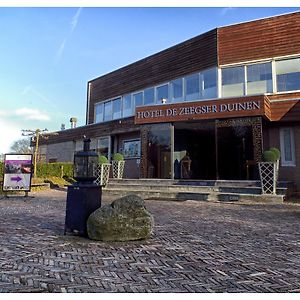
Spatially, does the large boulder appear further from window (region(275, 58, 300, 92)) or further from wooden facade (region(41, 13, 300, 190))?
window (region(275, 58, 300, 92))

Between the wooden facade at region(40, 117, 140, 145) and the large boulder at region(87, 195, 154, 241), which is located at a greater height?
the wooden facade at region(40, 117, 140, 145)

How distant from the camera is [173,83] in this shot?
17.7 metres

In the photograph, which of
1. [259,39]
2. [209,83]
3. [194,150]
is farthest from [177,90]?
[259,39]

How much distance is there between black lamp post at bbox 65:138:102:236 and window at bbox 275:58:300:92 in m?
12.0

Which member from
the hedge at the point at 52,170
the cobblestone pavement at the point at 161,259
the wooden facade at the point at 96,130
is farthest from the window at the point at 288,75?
the hedge at the point at 52,170

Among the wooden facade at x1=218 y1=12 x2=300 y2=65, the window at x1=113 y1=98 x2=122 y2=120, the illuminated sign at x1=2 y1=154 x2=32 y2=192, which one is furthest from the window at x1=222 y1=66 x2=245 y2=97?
the illuminated sign at x1=2 y1=154 x2=32 y2=192

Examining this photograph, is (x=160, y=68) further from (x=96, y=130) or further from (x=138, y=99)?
(x=96, y=130)

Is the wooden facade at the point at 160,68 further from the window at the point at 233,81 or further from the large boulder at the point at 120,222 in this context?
the large boulder at the point at 120,222

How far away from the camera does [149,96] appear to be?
62.6 feet

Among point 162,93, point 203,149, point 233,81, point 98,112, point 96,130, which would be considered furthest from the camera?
point 98,112

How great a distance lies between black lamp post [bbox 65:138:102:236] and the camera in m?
5.18

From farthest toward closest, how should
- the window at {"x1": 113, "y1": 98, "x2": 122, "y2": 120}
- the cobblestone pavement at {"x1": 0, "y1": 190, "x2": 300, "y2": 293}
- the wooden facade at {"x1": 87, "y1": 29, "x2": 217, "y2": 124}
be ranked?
the window at {"x1": 113, "y1": 98, "x2": 122, "y2": 120}
the wooden facade at {"x1": 87, "y1": 29, "x2": 217, "y2": 124}
the cobblestone pavement at {"x1": 0, "y1": 190, "x2": 300, "y2": 293}

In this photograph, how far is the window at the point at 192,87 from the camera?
643 inches

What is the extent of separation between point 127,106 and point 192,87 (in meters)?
5.76
